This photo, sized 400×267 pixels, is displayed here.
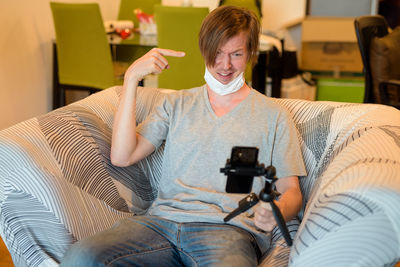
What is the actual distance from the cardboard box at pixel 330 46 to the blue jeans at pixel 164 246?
4014mm

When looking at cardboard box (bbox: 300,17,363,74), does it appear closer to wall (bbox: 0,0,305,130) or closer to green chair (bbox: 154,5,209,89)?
green chair (bbox: 154,5,209,89)

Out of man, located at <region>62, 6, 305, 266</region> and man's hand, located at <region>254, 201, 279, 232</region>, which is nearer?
man's hand, located at <region>254, 201, 279, 232</region>

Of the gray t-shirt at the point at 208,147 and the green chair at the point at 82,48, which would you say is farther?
the green chair at the point at 82,48

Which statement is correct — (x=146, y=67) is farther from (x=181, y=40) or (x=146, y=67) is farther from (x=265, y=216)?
(x=181, y=40)

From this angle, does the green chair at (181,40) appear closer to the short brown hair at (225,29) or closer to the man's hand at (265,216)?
the short brown hair at (225,29)

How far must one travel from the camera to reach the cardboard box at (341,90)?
491cm

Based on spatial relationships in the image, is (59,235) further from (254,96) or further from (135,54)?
(135,54)

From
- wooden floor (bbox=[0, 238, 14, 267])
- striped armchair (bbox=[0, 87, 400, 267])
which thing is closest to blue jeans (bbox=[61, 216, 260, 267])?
striped armchair (bbox=[0, 87, 400, 267])

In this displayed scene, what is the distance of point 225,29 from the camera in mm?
1521

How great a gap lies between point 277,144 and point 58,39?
2293mm

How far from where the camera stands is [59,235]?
4.66 ft

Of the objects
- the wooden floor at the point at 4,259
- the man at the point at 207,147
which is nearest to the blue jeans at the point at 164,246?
the man at the point at 207,147

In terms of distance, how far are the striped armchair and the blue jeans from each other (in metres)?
0.13

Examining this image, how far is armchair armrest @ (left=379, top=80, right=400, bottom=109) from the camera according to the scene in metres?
2.89
